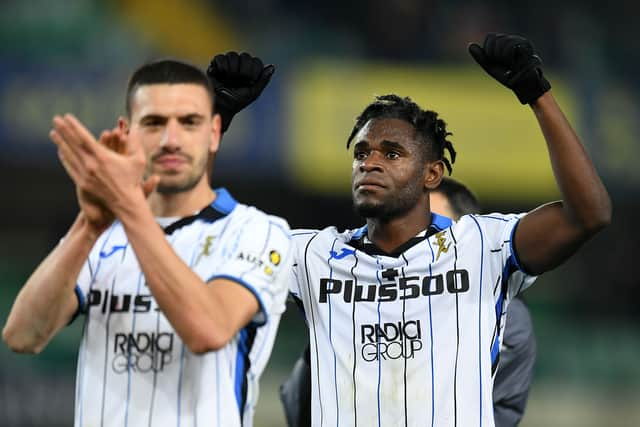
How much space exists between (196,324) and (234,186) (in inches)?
375

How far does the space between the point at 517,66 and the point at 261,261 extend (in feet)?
3.67

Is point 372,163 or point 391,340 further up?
point 372,163

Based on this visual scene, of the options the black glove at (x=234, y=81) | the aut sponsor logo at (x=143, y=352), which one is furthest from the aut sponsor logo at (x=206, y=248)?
the black glove at (x=234, y=81)

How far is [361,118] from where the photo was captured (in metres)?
4.07

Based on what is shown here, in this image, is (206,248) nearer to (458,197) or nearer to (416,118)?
(416,118)

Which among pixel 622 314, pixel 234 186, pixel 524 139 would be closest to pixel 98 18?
pixel 234 186

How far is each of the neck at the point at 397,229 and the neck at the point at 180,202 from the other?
0.91m

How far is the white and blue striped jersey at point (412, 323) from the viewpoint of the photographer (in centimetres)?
351

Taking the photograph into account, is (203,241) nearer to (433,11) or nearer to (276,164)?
(276,164)

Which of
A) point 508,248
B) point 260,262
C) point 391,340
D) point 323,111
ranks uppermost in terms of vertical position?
point 323,111

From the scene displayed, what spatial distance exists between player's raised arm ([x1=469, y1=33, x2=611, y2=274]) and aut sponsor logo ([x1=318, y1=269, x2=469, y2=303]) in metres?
0.25

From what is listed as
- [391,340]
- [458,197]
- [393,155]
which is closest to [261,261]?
[391,340]

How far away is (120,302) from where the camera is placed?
3035 millimetres

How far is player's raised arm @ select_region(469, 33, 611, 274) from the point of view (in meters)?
3.42
